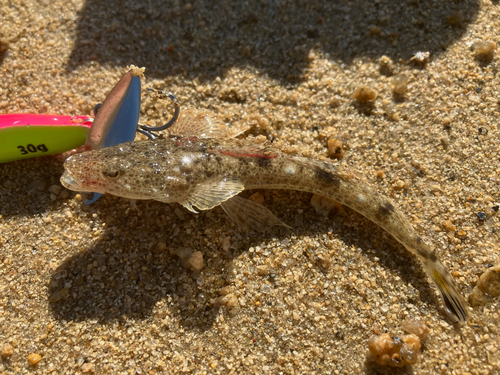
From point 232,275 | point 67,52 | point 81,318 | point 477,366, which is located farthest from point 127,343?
point 67,52

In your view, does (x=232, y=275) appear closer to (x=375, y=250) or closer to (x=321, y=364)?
(x=321, y=364)

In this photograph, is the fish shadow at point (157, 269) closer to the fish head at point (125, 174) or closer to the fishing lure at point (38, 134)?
the fish head at point (125, 174)

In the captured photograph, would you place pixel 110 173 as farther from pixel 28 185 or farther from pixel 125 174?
pixel 28 185

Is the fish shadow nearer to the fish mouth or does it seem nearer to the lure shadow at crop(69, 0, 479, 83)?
the fish mouth

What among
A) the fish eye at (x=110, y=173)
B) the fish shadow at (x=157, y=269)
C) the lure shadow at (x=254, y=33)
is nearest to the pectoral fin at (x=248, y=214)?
the fish shadow at (x=157, y=269)

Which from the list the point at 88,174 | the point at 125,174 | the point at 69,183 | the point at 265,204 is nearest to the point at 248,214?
the point at 265,204
